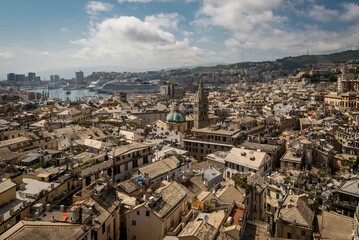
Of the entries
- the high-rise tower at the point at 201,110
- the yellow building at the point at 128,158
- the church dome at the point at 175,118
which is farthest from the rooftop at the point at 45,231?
the high-rise tower at the point at 201,110

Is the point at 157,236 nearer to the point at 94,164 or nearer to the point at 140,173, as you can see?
the point at 140,173

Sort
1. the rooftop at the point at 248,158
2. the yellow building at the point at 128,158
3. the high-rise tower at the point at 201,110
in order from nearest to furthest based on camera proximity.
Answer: the yellow building at the point at 128,158 < the rooftop at the point at 248,158 < the high-rise tower at the point at 201,110

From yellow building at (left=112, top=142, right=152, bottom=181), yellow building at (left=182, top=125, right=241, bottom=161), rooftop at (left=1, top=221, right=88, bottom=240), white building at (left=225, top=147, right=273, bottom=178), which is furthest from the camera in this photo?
yellow building at (left=182, top=125, right=241, bottom=161)

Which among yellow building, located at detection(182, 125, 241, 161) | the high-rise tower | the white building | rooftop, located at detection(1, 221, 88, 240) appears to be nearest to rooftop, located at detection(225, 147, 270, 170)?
the white building

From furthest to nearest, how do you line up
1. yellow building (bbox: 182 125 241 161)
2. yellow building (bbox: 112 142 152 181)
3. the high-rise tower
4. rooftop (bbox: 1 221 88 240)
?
the high-rise tower
yellow building (bbox: 182 125 241 161)
yellow building (bbox: 112 142 152 181)
rooftop (bbox: 1 221 88 240)

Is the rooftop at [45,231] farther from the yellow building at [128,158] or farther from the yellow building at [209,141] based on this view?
the yellow building at [209,141]

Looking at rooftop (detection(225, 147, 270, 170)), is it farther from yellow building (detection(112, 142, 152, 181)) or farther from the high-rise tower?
the high-rise tower

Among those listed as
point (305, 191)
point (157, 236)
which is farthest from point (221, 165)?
point (157, 236)

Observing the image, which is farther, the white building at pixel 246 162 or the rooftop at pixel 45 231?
the white building at pixel 246 162

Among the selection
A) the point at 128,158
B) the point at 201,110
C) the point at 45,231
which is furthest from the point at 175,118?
the point at 45,231

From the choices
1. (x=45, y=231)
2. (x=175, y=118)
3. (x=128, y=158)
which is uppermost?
(x=45, y=231)

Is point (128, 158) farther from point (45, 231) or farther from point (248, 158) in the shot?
point (45, 231)
